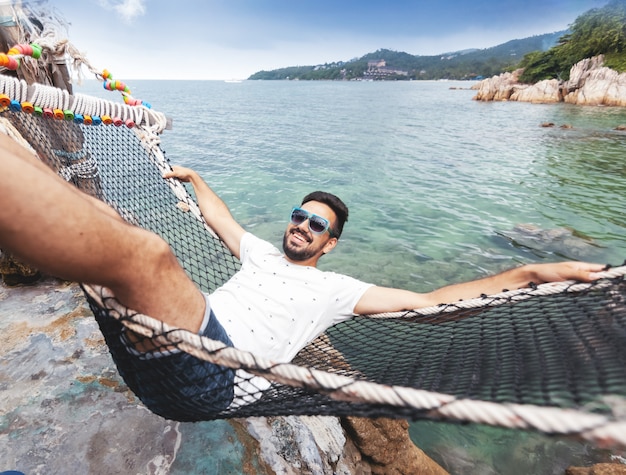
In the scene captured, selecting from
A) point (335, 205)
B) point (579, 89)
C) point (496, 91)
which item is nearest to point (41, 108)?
point (335, 205)

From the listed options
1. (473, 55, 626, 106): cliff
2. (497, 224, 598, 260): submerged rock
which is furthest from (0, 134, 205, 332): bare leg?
(473, 55, 626, 106): cliff

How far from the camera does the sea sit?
3.16 m

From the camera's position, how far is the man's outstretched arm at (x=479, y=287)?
1542 millimetres

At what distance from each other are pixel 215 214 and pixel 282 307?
3.52 feet

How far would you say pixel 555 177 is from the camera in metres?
10.3

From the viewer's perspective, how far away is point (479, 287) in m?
1.78

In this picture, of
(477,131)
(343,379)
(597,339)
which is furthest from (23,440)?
(477,131)

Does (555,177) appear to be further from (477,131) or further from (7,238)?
(7,238)

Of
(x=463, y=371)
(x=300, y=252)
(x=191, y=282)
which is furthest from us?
(x=300, y=252)

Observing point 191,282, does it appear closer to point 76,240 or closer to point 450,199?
point 76,240

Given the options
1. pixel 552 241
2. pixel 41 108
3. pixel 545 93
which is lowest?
pixel 552 241

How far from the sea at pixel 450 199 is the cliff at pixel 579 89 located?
51.6 ft

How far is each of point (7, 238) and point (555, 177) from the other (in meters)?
12.7

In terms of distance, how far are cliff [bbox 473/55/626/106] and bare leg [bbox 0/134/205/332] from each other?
39.8 metres
